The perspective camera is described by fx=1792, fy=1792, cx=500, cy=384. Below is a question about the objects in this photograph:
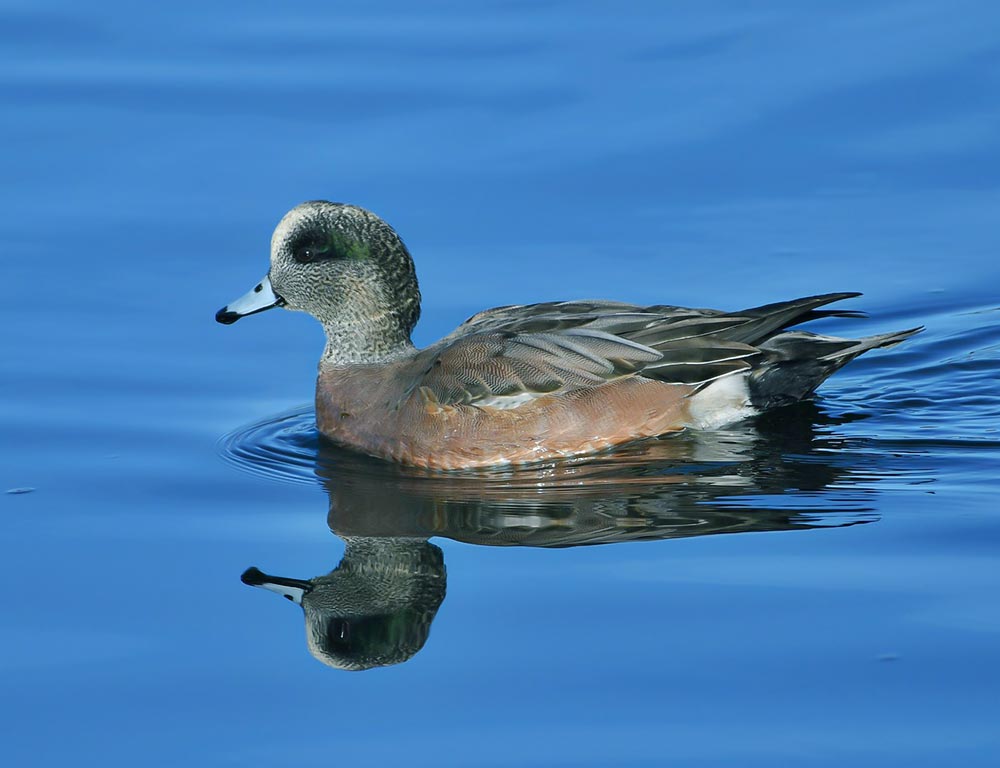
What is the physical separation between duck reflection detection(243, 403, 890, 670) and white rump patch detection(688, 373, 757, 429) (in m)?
0.07

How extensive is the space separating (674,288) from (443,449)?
2.03 m

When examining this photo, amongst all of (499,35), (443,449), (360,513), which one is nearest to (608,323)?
(443,449)

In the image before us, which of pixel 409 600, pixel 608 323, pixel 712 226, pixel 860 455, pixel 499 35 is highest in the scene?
pixel 499 35

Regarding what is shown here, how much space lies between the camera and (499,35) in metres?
11.5

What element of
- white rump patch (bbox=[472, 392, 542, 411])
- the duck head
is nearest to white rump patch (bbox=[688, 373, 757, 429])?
Answer: white rump patch (bbox=[472, 392, 542, 411])

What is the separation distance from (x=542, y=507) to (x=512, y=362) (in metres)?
0.92

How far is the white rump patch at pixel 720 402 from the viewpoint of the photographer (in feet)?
26.5

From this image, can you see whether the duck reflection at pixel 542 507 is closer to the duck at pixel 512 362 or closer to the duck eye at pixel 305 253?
the duck at pixel 512 362

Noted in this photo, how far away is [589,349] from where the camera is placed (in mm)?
7938

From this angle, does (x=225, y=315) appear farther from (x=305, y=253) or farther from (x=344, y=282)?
(x=344, y=282)

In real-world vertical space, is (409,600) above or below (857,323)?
below

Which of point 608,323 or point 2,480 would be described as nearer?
point 2,480

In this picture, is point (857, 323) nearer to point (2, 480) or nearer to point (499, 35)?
point (499, 35)

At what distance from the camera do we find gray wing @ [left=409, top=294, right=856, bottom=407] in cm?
784
